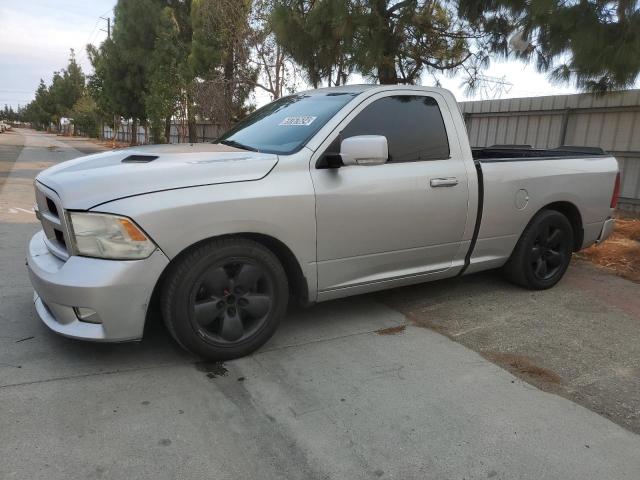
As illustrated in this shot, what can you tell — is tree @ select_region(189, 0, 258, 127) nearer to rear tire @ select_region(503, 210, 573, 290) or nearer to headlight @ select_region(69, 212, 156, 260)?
rear tire @ select_region(503, 210, 573, 290)

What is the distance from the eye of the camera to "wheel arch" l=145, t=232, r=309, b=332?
3.18 meters

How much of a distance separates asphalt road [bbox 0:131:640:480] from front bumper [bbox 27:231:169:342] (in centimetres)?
32

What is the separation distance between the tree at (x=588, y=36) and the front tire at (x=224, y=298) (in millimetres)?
4217

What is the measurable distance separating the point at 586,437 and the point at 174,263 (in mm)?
2480

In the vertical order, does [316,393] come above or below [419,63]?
below

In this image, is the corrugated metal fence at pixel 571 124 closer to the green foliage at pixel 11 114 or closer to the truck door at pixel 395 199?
the truck door at pixel 395 199

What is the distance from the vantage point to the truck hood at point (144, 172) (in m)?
2.99

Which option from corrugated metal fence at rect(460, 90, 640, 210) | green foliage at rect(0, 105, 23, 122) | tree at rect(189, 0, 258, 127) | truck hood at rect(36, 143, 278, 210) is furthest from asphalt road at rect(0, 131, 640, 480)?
green foliage at rect(0, 105, 23, 122)

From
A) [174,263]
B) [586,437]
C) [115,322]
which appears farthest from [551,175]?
[115,322]

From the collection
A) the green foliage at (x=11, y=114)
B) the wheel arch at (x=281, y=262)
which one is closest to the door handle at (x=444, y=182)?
the wheel arch at (x=281, y=262)

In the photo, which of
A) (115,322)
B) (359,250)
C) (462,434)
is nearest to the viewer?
(462,434)

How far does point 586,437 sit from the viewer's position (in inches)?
107

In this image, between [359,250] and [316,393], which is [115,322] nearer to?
[316,393]

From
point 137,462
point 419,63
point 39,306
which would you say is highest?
point 419,63
